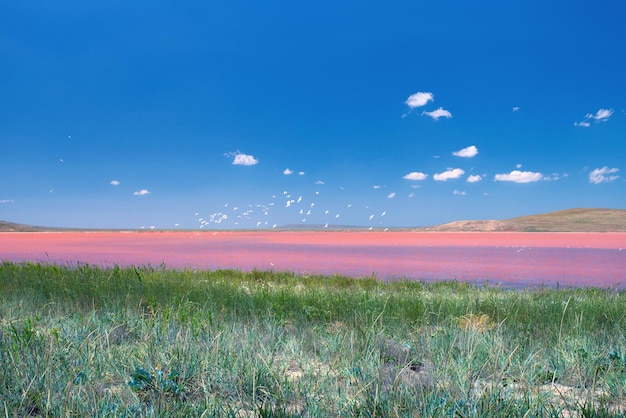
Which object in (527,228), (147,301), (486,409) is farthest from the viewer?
(527,228)

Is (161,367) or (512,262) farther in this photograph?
(512,262)

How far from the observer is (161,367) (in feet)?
12.9

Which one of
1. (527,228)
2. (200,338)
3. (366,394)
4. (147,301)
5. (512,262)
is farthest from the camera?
(527,228)

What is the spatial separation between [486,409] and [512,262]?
864 inches

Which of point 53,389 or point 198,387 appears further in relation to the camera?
point 198,387

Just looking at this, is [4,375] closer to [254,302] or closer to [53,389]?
[53,389]

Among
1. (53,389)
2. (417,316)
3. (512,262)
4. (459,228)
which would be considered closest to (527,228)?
(459,228)

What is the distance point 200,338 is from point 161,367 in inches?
34.5

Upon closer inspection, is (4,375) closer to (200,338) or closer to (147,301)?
(200,338)

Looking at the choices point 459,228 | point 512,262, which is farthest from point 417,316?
point 459,228

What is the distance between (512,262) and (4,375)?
75.9ft

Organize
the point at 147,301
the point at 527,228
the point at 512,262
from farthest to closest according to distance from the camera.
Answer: the point at 527,228
the point at 512,262
the point at 147,301

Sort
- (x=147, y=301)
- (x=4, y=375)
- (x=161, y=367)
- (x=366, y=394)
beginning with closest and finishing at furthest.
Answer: (x=366, y=394) → (x=4, y=375) → (x=161, y=367) → (x=147, y=301)

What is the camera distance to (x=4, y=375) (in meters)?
3.60
